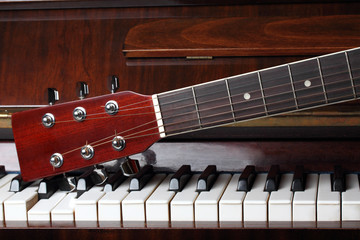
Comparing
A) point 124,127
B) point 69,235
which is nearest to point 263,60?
point 124,127

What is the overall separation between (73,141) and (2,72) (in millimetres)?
369

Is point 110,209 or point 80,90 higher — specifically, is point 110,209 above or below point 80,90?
below

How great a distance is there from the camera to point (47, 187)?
143 centimetres

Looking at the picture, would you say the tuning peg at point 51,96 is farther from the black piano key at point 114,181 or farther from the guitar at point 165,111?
the black piano key at point 114,181

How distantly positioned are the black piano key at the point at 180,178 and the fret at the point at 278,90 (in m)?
0.26

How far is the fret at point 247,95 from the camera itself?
1.35 m

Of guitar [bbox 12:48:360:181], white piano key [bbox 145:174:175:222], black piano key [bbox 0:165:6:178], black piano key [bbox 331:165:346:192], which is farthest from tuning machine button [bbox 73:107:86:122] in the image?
black piano key [bbox 331:165:346:192]

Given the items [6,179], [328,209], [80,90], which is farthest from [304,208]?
[6,179]

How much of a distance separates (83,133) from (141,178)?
0.17m

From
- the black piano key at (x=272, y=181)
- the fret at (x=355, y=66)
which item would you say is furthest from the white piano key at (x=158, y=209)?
the fret at (x=355, y=66)

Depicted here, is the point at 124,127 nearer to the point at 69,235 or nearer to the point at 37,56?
the point at 69,235

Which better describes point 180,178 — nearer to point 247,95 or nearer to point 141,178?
point 141,178

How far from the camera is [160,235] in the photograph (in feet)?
4.40

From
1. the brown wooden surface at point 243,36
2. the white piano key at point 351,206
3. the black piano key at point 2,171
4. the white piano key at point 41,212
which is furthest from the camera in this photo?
the black piano key at point 2,171
